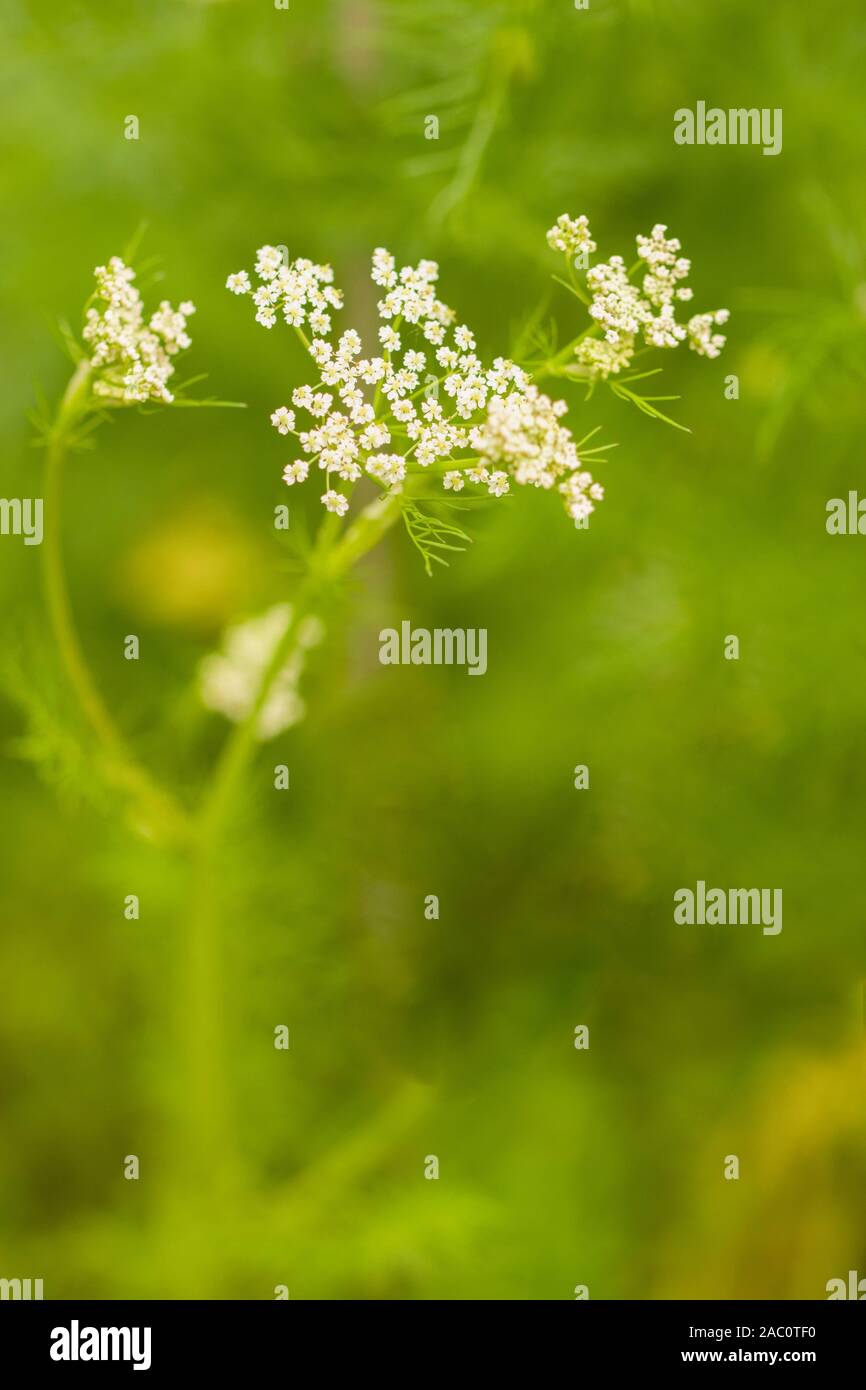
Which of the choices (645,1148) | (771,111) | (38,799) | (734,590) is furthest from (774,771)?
(38,799)

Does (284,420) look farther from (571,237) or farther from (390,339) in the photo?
(571,237)

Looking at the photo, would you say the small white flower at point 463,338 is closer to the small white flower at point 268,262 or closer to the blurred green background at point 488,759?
the small white flower at point 268,262

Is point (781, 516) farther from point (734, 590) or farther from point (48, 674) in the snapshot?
point (48, 674)

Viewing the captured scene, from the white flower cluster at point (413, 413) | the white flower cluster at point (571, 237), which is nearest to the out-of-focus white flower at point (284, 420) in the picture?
the white flower cluster at point (413, 413)

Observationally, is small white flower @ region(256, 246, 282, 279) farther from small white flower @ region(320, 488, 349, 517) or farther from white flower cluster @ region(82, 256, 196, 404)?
small white flower @ region(320, 488, 349, 517)

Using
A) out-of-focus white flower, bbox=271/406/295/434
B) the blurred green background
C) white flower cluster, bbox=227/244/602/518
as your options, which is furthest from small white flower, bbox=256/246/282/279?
the blurred green background

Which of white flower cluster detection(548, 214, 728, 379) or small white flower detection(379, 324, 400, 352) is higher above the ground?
white flower cluster detection(548, 214, 728, 379)

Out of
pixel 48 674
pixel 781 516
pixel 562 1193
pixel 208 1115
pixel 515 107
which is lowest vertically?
pixel 562 1193
